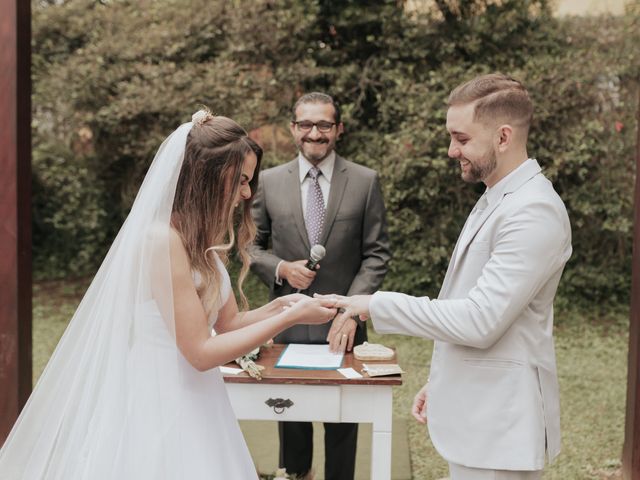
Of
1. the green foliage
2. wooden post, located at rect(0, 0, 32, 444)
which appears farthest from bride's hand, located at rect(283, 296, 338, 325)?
the green foliage

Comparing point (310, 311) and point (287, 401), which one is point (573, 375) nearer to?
point (287, 401)

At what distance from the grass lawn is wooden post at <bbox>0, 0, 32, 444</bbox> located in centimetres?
264

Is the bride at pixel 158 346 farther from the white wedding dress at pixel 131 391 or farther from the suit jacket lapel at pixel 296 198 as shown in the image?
the suit jacket lapel at pixel 296 198

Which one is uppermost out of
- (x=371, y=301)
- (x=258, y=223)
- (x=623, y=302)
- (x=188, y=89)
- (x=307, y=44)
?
(x=307, y=44)

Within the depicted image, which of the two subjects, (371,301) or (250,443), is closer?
(371,301)

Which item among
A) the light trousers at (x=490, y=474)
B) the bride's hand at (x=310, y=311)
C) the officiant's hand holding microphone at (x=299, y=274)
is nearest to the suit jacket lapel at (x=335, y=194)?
the officiant's hand holding microphone at (x=299, y=274)

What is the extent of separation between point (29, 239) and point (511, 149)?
2.84m

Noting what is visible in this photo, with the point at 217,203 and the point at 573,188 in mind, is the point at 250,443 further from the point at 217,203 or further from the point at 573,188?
the point at 573,188

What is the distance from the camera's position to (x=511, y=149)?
2.59 meters

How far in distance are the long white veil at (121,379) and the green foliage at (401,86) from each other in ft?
23.1

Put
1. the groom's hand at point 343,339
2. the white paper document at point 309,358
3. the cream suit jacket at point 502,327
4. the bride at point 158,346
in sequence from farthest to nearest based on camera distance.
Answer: the groom's hand at point 343,339 < the white paper document at point 309,358 < the bride at point 158,346 < the cream suit jacket at point 502,327

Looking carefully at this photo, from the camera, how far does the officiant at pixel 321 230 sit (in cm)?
415

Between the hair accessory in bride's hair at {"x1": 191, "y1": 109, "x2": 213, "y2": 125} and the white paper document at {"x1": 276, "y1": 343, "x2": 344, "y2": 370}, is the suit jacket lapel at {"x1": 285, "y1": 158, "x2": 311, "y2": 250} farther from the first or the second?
the hair accessory in bride's hair at {"x1": 191, "y1": 109, "x2": 213, "y2": 125}

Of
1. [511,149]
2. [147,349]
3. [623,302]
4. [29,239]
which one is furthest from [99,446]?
[623,302]
